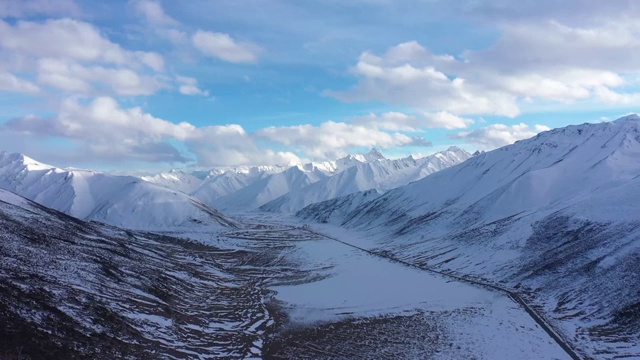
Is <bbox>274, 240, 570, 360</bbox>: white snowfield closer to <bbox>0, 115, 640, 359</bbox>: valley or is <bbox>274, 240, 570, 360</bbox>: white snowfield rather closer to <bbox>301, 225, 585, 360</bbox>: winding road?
<bbox>0, 115, 640, 359</bbox>: valley

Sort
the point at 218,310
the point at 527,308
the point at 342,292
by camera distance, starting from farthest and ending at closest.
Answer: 1. the point at 342,292
2. the point at 527,308
3. the point at 218,310

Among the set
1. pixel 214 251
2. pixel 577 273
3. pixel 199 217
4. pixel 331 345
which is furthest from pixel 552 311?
pixel 199 217

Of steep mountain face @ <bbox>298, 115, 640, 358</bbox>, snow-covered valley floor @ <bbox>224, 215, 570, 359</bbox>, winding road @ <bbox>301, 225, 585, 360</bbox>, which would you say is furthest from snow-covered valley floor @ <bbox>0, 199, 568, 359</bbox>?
steep mountain face @ <bbox>298, 115, 640, 358</bbox>

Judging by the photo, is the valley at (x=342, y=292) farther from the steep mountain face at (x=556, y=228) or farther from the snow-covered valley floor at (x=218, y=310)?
the steep mountain face at (x=556, y=228)

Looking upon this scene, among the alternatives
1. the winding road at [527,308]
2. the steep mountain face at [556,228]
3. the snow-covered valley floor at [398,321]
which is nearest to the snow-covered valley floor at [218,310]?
the snow-covered valley floor at [398,321]

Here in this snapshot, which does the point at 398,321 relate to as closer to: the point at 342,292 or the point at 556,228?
the point at 342,292

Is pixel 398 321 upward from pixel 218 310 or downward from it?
upward

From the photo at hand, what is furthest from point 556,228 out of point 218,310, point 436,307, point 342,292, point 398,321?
point 218,310

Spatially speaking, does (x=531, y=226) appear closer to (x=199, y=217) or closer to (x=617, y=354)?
(x=617, y=354)
